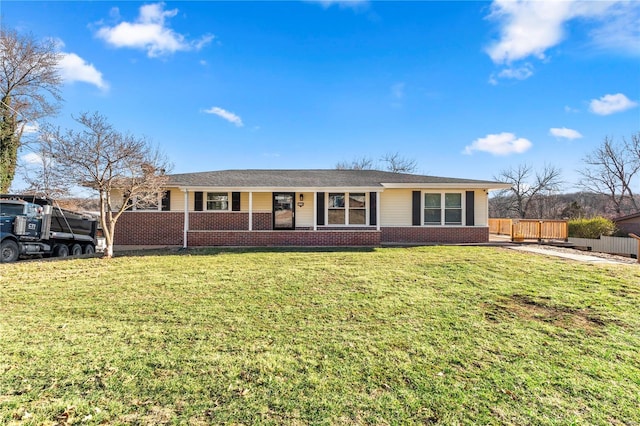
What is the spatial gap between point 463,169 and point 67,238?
35482 mm

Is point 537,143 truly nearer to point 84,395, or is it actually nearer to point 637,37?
point 637,37

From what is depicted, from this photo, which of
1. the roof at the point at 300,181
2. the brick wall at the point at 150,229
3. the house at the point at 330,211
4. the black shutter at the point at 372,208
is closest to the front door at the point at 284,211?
the house at the point at 330,211

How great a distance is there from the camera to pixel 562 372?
125 inches

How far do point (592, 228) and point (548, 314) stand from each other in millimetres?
17313

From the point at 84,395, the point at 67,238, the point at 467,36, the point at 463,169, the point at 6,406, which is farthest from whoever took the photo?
the point at 463,169

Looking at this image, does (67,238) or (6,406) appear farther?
(67,238)

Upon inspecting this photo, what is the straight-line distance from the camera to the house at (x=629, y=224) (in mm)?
19266

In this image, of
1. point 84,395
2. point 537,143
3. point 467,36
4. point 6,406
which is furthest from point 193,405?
point 537,143

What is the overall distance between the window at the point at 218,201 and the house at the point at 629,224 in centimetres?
2385

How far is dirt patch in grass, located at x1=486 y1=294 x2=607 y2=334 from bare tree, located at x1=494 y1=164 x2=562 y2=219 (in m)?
36.5

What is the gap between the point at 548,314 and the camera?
15.8ft

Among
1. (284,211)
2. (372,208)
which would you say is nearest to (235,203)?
(284,211)

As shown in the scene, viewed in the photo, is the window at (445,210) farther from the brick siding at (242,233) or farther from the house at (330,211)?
the brick siding at (242,233)

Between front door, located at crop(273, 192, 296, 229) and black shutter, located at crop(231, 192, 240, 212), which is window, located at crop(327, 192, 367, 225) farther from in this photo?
black shutter, located at crop(231, 192, 240, 212)
